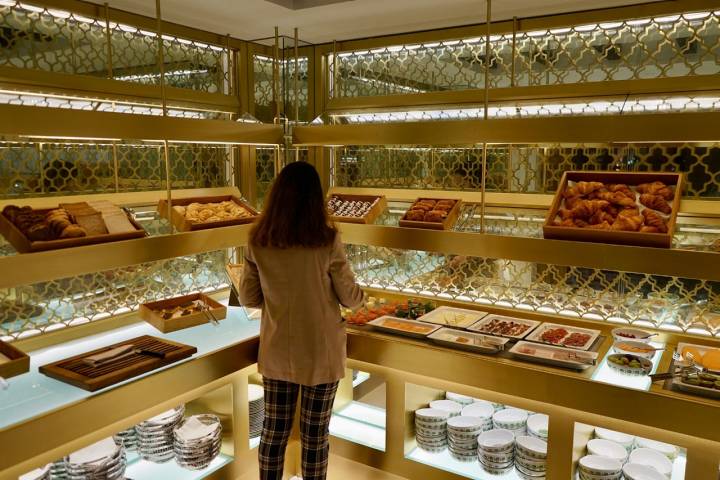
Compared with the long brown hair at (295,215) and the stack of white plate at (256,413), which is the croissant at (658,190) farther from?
the stack of white plate at (256,413)

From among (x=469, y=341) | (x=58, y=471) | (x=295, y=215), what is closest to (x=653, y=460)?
(x=469, y=341)

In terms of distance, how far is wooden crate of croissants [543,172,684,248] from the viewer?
2.25m

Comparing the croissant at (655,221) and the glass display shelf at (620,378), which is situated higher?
the croissant at (655,221)

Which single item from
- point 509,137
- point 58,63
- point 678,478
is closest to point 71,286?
point 58,63

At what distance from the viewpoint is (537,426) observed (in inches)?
108

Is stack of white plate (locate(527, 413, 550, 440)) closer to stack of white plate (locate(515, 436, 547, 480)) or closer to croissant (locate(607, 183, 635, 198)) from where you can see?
stack of white plate (locate(515, 436, 547, 480))

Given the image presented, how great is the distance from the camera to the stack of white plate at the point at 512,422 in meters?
2.80

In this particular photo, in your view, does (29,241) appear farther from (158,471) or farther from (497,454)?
(497,454)

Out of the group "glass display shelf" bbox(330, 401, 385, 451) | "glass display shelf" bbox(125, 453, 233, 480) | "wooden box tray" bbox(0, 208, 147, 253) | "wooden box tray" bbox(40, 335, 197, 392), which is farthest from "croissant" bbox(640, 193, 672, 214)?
"glass display shelf" bbox(125, 453, 233, 480)

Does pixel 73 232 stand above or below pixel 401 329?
above

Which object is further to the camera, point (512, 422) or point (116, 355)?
point (512, 422)

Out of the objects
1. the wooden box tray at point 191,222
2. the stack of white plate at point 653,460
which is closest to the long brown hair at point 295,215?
the wooden box tray at point 191,222

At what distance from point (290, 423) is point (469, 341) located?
908mm

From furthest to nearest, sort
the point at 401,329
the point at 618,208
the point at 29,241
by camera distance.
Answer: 1. the point at 401,329
2. the point at 618,208
3. the point at 29,241
